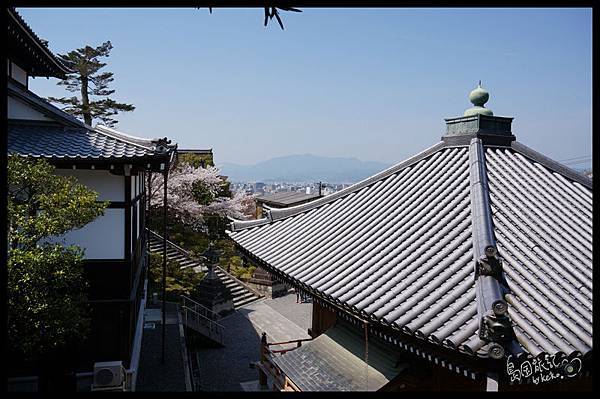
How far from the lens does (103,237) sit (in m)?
9.16

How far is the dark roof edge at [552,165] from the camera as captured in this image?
7429mm

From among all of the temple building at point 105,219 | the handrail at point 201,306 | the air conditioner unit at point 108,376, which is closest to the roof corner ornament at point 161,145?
the temple building at point 105,219

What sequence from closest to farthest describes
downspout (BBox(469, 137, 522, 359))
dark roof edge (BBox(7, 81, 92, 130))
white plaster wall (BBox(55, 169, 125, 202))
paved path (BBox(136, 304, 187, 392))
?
downspout (BBox(469, 137, 522, 359)), white plaster wall (BBox(55, 169, 125, 202)), dark roof edge (BBox(7, 81, 92, 130)), paved path (BBox(136, 304, 187, 392))

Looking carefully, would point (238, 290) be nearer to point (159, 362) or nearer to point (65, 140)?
point (159, 362)

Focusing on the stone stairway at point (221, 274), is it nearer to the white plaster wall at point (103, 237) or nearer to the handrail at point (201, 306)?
the handrail at point (201, 306)

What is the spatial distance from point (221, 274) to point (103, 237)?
15238 mm

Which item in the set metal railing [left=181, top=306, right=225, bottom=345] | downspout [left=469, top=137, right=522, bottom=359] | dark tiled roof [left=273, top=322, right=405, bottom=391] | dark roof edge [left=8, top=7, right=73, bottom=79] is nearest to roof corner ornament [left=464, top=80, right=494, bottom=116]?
downspout [left=469, top=137, right=522, bottom=359]

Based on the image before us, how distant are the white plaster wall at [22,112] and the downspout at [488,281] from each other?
9.29m

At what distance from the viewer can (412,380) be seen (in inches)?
233

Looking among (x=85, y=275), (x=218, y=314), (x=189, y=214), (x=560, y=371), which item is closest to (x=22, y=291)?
(x=85, y=275)

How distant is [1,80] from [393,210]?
6596 millimetres

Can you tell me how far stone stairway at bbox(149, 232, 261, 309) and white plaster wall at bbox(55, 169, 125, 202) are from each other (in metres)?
13.8

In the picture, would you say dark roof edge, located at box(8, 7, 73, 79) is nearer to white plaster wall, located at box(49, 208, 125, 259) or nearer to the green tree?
the green tree

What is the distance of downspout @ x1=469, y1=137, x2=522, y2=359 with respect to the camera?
375cm
